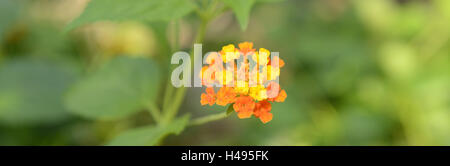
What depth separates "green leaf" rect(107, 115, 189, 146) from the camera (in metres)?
0.87

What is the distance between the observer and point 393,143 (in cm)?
170

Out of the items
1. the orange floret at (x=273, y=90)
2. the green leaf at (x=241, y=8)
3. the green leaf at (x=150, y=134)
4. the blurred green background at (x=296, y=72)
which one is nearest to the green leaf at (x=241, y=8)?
the green leaf at (x=241, y=8)

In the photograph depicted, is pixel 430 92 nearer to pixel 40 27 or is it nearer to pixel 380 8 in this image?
pixel 380 8

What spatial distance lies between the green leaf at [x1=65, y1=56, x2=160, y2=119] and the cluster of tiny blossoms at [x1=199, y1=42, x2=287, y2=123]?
417 mm

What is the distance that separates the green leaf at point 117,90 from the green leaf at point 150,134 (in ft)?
0.48

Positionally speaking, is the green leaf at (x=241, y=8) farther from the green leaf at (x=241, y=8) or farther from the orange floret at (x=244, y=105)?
the orange floret at (x=244, y=105)

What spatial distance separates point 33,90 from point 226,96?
102 cm

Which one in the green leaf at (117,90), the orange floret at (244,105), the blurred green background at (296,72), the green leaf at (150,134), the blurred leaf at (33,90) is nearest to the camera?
the orange floret at (244,105)

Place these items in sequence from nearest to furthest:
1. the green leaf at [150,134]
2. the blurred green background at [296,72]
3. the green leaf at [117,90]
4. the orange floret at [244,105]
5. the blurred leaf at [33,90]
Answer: the orange floret at [244,105], the green leaf at [150,134], the green leaf at [117,90], the blurred leaf at [33,90], the blurred green background at [296,72]

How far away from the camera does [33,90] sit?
61.4 inches

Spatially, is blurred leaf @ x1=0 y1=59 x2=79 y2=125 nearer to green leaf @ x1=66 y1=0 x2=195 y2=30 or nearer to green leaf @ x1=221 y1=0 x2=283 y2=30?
green leaf @ x1=66 y1=0 x2=195 y2=30

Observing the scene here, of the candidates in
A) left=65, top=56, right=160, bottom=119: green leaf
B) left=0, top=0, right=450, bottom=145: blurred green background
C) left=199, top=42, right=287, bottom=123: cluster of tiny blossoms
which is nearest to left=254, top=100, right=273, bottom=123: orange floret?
left=199, top=42, right=287, bottom=123: cluster of tiny blossoms

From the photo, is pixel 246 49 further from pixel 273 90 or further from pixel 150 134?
pixel 150 134

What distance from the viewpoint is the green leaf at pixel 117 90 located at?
1167 mm
